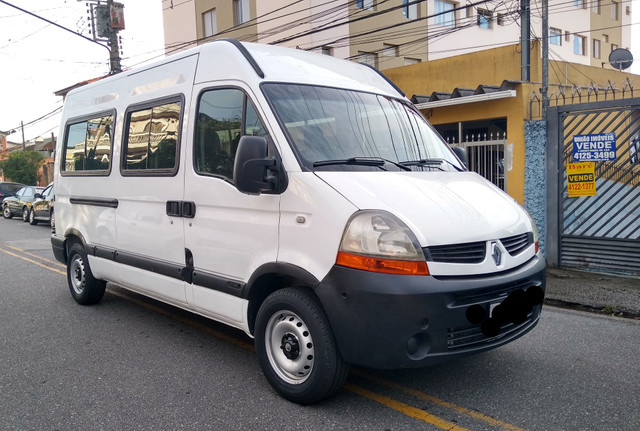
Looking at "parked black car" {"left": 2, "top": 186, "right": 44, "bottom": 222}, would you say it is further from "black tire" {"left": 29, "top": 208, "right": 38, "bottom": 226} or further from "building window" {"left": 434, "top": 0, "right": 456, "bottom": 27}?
"building window" {"left": 434, "top": 0, "right": 456, "bottom": 27}

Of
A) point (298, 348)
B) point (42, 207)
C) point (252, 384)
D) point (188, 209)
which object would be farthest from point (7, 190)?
point (298, 348)

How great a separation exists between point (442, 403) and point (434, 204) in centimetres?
139

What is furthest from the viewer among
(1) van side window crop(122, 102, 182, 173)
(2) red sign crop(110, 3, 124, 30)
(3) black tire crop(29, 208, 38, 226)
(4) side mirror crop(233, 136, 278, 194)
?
(2) red sign crop(110, 3, 124, 30)

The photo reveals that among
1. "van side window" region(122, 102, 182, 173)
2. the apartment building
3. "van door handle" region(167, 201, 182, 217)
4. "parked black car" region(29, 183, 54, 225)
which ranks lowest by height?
"parked black car" region(29, 183, 54, 225)

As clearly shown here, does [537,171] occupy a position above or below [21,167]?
below

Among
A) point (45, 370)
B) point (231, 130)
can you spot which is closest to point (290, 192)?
point (231, 130)

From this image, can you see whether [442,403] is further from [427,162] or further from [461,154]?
[461,154]

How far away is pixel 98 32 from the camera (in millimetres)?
19984

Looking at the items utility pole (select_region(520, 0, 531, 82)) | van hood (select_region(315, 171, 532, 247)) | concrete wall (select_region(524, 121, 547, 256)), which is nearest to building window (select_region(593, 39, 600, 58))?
utility pole (select_region(520, 0, 531, 82))

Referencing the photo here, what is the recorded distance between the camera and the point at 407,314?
3.24 metres

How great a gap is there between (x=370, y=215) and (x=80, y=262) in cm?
458

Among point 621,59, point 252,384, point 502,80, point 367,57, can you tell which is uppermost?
point 367,57

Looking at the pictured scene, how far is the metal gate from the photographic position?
7.95m

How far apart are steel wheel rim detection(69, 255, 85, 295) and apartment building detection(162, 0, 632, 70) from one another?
45.6ft
